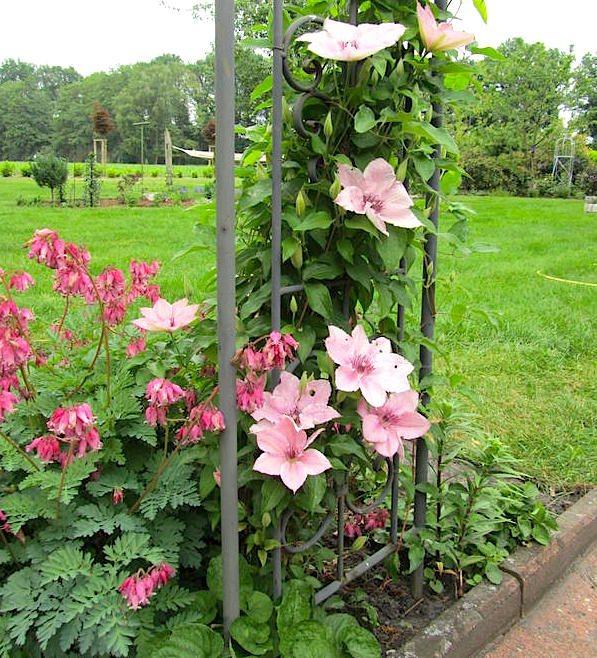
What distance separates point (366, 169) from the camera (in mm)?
1247

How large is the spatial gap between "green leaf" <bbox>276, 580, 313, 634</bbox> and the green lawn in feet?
2.12

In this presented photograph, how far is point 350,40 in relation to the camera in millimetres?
1157

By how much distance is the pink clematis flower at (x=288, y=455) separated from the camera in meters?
1.21

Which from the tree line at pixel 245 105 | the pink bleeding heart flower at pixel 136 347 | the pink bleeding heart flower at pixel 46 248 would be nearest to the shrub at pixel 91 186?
the tree line at pixel 245 105

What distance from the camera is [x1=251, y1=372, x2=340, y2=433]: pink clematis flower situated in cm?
124

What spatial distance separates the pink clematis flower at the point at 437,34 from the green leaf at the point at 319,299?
1.62 ft

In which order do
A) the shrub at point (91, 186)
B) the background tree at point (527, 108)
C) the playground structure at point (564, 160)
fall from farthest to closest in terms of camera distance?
the background tree at point (527, 108) → the playground structure at point (564, 160) → the shrub at point (91, 186)

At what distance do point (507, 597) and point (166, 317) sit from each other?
1114mm

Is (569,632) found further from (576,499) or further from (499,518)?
(576,499)

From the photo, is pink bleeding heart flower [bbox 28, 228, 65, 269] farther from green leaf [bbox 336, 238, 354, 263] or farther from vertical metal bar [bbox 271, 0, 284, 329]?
green leaf [bbox 336, 238, 354, 263]

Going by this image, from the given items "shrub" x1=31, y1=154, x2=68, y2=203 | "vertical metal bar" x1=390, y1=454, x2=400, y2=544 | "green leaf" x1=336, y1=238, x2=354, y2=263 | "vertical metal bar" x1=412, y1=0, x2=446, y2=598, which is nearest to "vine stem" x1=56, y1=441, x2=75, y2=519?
"green leaf" x1=336, y1=238, x2=354, y2=263

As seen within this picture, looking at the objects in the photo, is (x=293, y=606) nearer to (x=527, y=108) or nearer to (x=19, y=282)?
(x=19, y=282)

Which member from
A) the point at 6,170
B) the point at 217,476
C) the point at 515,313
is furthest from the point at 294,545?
the point at 6,170

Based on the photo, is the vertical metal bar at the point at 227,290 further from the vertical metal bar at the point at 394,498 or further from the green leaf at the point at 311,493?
the vertical metal bar at the point at 394,498
